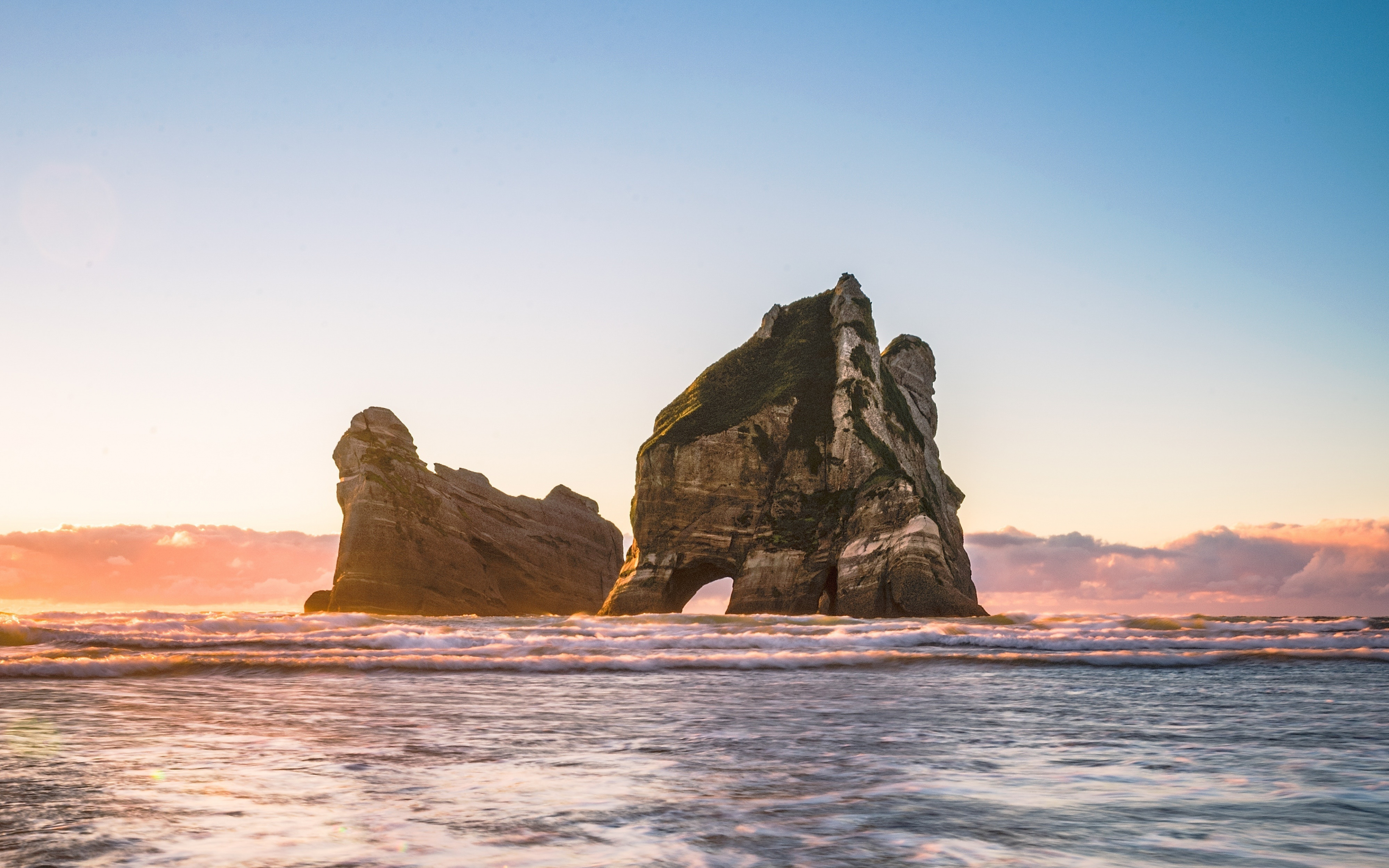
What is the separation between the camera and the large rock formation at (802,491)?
135 ft

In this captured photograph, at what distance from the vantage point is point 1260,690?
8320mm

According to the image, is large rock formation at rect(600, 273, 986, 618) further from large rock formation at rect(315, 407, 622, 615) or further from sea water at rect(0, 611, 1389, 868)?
sea water at rect(0, 611, 1389, 868)

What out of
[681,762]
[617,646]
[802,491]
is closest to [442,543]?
[802,491]

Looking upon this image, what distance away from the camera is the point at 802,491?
47031 mm

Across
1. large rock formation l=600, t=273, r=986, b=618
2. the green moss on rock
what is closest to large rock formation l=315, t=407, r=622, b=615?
large rock formation l=600, t=273, r=986, b=618

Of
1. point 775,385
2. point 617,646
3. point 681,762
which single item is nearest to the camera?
point 681,762

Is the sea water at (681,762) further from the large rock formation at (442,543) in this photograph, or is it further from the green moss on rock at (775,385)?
the large rock formation at (442,543)

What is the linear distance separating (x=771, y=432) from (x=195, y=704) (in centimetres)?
4333

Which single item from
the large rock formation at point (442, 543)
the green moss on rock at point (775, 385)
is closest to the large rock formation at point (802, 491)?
the green moss on rock at point (775, 385)

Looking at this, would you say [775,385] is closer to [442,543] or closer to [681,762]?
[442,543]

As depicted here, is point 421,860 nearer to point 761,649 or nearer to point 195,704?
point 195,704

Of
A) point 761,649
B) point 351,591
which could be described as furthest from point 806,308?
point 761,649

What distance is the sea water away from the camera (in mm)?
2963

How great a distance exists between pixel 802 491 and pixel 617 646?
33.6 metres
